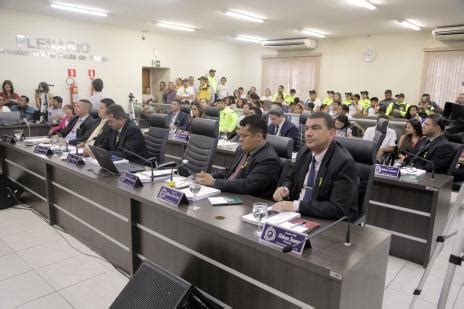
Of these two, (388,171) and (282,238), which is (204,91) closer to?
(388,171)

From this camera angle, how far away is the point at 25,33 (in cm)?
761

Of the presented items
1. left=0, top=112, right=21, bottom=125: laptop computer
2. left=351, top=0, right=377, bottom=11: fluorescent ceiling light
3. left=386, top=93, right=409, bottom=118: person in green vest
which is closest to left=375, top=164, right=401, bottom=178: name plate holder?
left=351, top=0, right=377, bottom=11: fluorescent ceiling light

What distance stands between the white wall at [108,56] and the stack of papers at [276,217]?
305 inches

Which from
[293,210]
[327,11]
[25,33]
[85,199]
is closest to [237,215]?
[293,210]

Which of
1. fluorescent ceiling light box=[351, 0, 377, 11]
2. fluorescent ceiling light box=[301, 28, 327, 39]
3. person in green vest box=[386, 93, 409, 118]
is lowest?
person in green vest box=[386, 93, 409, 118]

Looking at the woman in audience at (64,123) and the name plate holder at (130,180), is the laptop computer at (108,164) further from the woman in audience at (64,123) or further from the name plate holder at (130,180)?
the woman in audience at (64,123)

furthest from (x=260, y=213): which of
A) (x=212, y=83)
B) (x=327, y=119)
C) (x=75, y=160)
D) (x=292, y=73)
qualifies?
(x=292, y=73)

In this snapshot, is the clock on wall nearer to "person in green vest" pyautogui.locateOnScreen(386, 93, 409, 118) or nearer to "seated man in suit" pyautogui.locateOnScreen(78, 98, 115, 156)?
"person in green vest" pyautogui.locateOnScreen(386, 93, 409, 118)

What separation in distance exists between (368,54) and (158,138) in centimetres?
830

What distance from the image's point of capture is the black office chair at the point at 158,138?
3.62 m

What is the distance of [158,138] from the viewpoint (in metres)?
3.72

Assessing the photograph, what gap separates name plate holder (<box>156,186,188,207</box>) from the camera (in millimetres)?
2002

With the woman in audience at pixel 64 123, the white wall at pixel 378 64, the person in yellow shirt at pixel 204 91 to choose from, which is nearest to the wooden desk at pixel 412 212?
the woman in audience at pixel 64 123

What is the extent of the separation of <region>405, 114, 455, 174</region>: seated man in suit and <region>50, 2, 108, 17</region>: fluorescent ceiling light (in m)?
6.43
